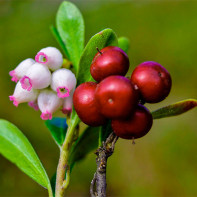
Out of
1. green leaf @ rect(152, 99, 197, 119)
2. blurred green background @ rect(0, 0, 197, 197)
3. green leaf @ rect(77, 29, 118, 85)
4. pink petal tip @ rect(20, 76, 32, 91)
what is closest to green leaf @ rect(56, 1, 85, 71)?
green leaf @ rect(77, 29, 118, 85)

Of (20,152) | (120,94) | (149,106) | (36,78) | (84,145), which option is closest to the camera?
(120,94)

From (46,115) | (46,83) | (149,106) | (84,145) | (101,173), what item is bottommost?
(149,106)

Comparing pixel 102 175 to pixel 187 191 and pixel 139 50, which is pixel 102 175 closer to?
pixel 187 191

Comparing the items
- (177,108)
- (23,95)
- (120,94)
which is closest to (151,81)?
(120,94)

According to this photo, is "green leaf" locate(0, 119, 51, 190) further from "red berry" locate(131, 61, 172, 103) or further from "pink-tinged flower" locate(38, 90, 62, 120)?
"red berry" locate(131, 61, 172, 103)

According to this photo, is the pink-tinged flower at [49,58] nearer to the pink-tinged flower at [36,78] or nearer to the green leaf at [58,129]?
the pink-tinged flower at [36,78]

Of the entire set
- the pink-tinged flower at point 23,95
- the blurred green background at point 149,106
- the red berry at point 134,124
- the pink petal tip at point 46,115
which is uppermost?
the pink-tinged flower at point 23,95

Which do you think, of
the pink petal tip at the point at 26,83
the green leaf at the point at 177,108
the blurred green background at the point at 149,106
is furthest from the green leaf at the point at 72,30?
the blurred green background at the point at 149,106

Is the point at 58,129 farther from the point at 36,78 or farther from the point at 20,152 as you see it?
the point at 36,78
